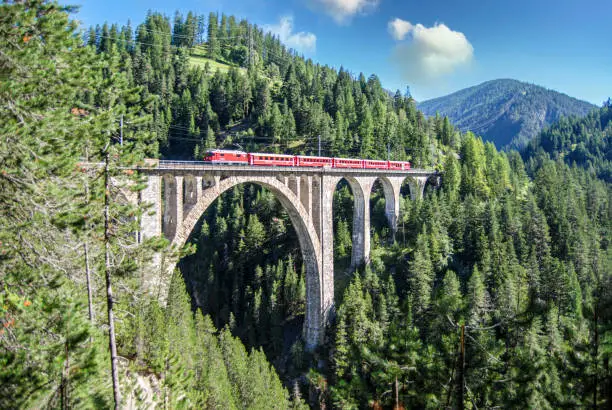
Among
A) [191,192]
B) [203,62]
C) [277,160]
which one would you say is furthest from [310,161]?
[203,62]

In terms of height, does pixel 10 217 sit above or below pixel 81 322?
above

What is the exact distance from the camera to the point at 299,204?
31.5 meters

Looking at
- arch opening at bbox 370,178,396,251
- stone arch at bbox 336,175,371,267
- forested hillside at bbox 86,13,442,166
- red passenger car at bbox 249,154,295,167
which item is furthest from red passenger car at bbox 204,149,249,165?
forested hillside at bbox 86,13,442,166

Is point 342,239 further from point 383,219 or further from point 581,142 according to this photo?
point 581,142

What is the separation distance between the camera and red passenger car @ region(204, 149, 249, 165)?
2678 centimetres

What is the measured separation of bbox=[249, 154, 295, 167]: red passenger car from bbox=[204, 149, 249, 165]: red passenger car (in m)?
0.67

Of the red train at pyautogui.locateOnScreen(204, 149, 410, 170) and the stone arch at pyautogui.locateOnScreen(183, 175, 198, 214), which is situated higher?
the red train at pyautogui.locateOnScreen(204, 149, 410, 170)

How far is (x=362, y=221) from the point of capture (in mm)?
40719

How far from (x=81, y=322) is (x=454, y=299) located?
7.88 metres

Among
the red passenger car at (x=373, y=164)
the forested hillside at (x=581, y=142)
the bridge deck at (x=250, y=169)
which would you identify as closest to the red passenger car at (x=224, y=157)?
the bridge deck at (x=250, y=169)

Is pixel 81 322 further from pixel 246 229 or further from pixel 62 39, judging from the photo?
pixel 246 229

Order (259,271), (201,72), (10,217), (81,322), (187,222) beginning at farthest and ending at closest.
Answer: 1. (201,72)
2. (259,271)
3. (187,222)
4. (10,217)
5. (81,322)

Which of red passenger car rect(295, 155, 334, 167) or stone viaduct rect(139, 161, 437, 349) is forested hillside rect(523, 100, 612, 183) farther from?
red passenger car rect(295, 155, 334, 167)

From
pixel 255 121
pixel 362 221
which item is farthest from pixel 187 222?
pixel 255 121
